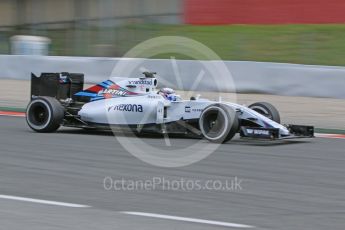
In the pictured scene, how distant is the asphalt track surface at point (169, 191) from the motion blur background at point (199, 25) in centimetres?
944

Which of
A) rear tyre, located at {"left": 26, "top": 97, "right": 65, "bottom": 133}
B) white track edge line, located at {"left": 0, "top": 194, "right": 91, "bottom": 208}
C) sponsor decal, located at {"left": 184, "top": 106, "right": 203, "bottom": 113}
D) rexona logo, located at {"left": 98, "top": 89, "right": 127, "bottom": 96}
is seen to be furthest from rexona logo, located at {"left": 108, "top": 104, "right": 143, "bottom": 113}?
white track edge line, located at {"left": 0, "top": 194, "right": 91, "bottom": 208}

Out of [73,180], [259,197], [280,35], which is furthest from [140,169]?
[280,35]

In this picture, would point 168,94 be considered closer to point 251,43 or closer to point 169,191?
point 169,191

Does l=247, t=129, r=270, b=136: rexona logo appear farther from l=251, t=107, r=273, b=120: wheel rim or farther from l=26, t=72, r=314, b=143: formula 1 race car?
l=251, t=107, r=273, b=120: wheel rim

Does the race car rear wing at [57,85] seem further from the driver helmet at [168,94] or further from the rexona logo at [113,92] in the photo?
the driver helmet at [168,94]

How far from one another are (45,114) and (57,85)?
0.60m

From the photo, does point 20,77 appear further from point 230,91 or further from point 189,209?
point 189,209

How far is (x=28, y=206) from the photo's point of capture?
678cm

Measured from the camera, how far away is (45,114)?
459 inches

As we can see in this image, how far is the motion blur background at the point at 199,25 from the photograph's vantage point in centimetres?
2125

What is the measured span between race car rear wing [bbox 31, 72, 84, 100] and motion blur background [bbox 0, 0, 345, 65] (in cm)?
831

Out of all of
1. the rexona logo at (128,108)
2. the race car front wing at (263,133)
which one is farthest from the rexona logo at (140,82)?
the race car front wing at (263,133)

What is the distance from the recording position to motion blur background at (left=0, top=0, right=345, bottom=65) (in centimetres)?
2125

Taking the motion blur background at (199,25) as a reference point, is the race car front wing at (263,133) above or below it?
below
